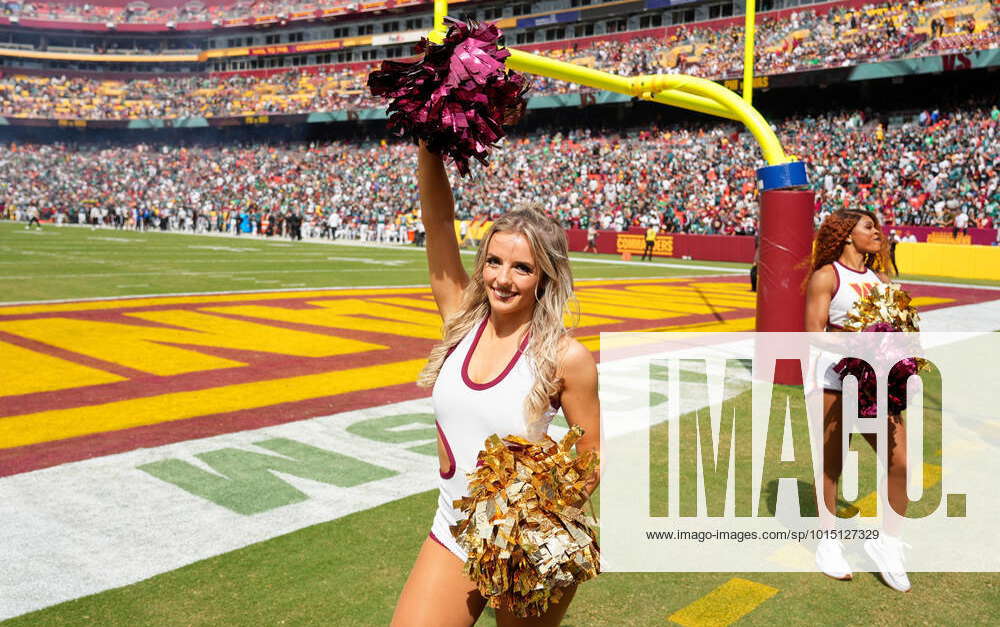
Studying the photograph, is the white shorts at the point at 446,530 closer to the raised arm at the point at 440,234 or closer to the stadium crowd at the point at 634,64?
the raised arm at the point at 440,234

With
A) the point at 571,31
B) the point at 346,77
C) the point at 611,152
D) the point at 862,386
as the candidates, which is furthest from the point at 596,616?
the point at 346,77

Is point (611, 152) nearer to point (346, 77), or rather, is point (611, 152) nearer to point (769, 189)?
point (346, 77)

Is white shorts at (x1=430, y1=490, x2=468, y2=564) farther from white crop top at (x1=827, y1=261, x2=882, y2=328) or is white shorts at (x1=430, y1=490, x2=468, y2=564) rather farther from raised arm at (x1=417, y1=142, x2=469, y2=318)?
white crop top at (x1=827, y1=261, x2=882, y2=328)

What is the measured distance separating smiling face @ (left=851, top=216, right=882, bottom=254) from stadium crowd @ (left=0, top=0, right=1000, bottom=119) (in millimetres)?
31038

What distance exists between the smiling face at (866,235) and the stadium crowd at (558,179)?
17.8m

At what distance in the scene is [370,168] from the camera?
46.2 metres

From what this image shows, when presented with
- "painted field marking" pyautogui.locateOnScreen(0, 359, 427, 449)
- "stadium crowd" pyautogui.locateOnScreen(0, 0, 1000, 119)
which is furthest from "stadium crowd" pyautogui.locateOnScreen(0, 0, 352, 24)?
"painted field marking" pyautogui.locateOnScreen(0, 359, 427, 449)

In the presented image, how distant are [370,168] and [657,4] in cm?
1909

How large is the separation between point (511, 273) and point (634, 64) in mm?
43120

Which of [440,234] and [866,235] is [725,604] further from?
[440,234]

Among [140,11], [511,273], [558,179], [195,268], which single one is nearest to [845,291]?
[511,273]

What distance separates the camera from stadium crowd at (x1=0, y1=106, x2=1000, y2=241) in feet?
88.4

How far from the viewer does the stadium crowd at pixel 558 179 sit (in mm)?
26953

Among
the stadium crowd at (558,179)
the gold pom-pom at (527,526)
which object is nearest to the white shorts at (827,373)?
the gold pom-pom at (527,526)
